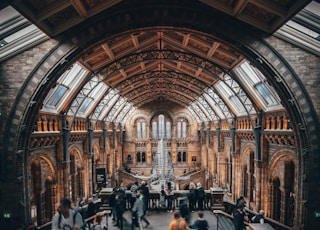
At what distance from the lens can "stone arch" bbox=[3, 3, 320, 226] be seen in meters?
9.45

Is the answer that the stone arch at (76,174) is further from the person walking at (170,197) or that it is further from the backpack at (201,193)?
the backpack at (201,193)

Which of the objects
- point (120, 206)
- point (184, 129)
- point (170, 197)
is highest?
point (184, 129)

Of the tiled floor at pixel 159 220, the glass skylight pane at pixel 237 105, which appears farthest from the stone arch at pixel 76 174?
the glass skylight pane at pixel 237 105

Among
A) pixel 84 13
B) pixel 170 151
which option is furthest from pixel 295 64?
pixel 170 151

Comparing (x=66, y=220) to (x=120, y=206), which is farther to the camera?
(x=120, y=206)

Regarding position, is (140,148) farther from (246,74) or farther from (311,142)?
(311,142)

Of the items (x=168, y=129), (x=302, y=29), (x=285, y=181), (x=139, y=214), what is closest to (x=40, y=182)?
(x=139, y=214)

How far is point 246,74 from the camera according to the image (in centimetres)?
1323

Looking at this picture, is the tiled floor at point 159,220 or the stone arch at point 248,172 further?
the stone arch at point 248,172

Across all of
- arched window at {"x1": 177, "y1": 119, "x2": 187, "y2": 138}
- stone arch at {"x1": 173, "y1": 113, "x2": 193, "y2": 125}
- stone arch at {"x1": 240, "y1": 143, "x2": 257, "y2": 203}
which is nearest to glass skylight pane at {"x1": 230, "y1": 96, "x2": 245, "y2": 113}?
stone arch at {"x1": 240, "y1": 143, "x2": 257, "y2": 203}

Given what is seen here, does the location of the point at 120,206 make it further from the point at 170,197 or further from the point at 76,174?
the point at 76,174

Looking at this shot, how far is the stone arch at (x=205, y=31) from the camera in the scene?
945 centimetres

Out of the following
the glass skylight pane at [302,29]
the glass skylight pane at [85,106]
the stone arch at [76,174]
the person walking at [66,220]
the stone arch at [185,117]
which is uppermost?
the glass skylight pane at [302,29]

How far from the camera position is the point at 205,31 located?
9.61 meters
